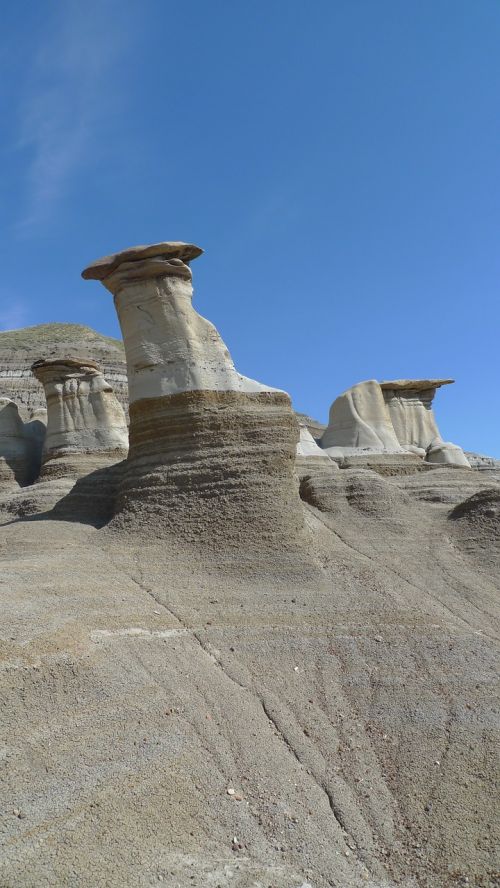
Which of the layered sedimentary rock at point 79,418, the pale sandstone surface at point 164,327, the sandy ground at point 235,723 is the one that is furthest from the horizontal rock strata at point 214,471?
the layered sedimentary rock at point 79,418

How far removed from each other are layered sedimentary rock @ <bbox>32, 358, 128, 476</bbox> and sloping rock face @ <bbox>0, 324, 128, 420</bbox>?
518 cm

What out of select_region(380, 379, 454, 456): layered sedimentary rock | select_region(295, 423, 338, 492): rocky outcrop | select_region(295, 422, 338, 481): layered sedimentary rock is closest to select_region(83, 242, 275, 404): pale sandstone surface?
select_region(295, 423, 338, 492): rocky outcrop

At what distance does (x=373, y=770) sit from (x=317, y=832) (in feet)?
3.65

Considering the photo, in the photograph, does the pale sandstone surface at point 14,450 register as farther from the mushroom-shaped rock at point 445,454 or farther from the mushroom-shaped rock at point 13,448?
the mushroom-shaped rock at point 445,454

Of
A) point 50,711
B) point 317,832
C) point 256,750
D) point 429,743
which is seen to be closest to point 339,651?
point 429,743

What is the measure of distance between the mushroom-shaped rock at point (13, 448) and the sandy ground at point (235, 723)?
12253mm

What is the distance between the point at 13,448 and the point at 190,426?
13.1 metres

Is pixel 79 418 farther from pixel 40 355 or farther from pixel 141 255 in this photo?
pixel 40 355

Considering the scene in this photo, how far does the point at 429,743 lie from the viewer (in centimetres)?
674

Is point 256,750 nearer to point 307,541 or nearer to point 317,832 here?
point 317,832

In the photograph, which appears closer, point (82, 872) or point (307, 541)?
point (82, 872)

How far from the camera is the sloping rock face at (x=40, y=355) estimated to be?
34906 mm

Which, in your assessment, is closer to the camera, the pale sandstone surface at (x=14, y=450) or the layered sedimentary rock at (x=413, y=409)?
the pale sandstone surface at (x=14, y=450)

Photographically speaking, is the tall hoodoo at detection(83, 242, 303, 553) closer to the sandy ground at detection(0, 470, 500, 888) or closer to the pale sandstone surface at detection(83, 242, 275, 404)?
the pale sandstone surface at detection(83, 242, 275, 404)
